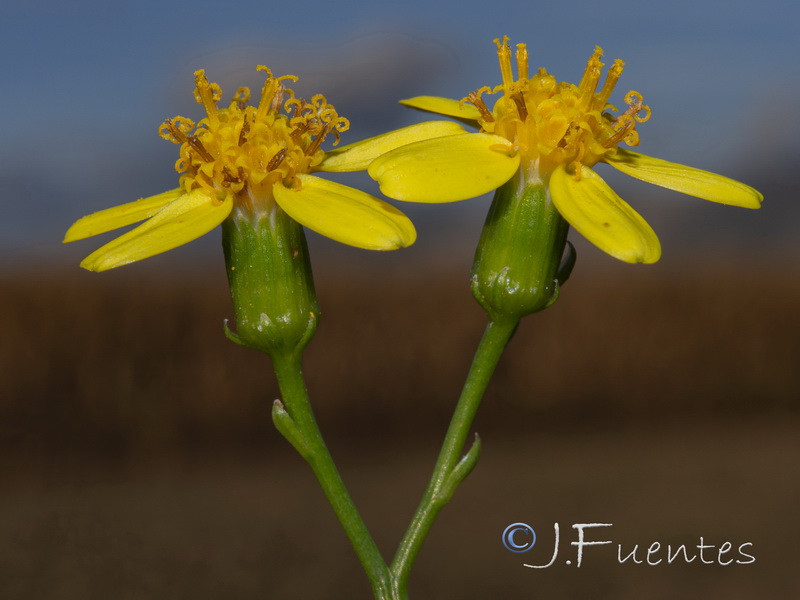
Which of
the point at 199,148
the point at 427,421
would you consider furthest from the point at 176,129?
the point at 427,421

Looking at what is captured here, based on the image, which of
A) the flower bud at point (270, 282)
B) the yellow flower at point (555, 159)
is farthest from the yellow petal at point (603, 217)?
the flower bud at point (270, 282)

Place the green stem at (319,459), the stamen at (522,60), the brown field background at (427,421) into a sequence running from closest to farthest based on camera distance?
the green stem at (319,459) < the stamen at (522,60) < the brown field background at (427,421)

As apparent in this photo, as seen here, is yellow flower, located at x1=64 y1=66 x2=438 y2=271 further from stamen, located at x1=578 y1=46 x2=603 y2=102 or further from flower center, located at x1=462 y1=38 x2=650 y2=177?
stamen, located at x1=578 y1=46 x2=603 y2=102

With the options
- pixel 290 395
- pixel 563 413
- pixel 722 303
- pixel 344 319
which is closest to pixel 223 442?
pixel 344 319

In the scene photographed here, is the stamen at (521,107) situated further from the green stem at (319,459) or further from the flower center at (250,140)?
the green stem at (319,459)

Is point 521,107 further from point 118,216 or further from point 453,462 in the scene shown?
point 118,216

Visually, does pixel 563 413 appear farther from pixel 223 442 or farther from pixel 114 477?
pixel 114 477
